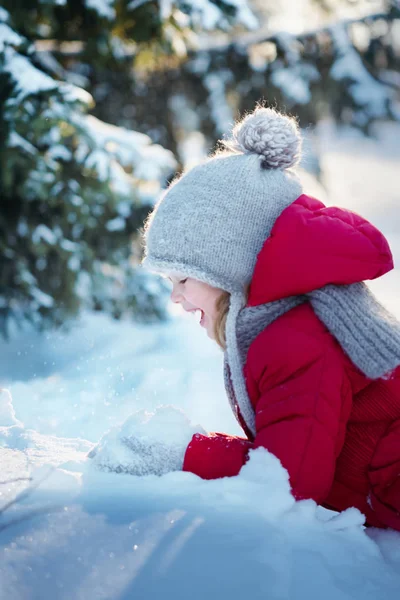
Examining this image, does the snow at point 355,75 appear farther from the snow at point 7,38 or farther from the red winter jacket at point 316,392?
the red winter jacket at point 316,392

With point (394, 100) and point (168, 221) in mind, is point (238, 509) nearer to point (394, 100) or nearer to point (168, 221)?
point (168, 221)

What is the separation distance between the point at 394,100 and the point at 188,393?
3.92 m

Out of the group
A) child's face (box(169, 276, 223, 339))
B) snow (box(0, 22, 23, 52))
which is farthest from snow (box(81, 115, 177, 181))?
child's face (box(169, 276, 223, 339))

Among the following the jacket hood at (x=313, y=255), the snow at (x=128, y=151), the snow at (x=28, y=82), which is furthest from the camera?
the snow at (x=128, y=151)

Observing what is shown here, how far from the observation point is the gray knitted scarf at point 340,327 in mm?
1775

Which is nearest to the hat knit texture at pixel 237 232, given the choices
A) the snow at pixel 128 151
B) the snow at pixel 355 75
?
the snow at pixel 128 151

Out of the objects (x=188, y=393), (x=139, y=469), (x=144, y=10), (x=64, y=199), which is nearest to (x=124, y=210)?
(x=64, y=199)

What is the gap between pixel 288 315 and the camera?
190cm

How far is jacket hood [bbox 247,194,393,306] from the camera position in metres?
1.83

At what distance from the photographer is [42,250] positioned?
5008 millimetres

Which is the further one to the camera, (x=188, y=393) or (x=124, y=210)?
(x=124, y=210)

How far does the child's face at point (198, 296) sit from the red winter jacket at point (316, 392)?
0.64 ft

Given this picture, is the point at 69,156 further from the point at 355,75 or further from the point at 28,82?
the point at 355,75

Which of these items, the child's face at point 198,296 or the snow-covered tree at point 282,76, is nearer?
the child's face at point 198,296
